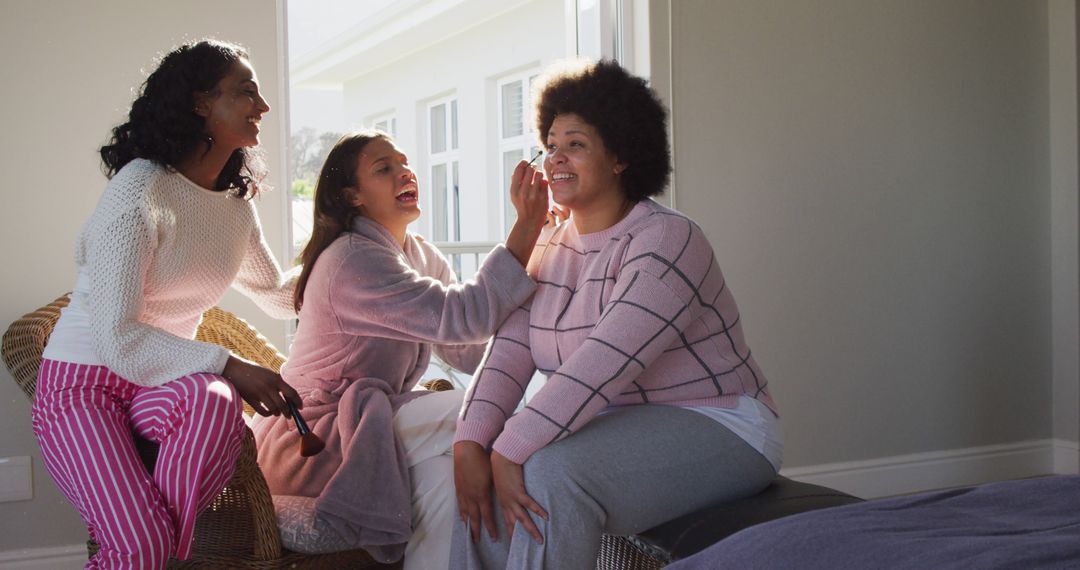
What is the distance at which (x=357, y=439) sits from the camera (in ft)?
6.74

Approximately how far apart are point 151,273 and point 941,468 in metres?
3.26

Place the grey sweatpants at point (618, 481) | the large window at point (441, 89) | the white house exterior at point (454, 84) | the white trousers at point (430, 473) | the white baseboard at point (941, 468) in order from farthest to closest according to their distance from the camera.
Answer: the white house exterior at point (454, 84)
the large window at point (441, 89)
the white baseboard at point (941, 468)
the white trousers at point (430, 473)
the grey sweatpants at point (618, 481)

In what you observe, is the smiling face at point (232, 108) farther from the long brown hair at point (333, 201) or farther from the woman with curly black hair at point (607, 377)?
the woman with curly black hair at point (607, 377)

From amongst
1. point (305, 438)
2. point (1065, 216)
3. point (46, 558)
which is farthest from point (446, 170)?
point (305, 438)

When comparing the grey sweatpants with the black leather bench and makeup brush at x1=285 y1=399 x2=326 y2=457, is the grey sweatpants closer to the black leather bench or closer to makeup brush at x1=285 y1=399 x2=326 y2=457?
the black leather bench

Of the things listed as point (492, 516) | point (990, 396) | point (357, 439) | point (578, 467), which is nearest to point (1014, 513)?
point (578, 467)

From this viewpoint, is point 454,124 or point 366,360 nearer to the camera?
point 366,360

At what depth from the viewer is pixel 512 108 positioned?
6.66 metres

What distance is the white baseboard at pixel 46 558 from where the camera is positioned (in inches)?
107

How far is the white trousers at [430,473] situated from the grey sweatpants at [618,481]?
214mm

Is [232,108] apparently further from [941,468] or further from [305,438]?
[941,468]

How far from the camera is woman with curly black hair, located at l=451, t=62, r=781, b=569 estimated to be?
5.81 feet

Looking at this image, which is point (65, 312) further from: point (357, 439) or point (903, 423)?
point (903, 423)

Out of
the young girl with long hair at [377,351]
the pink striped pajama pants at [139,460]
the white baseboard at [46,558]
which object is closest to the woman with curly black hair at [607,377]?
the young girl with long hair at [377,351]
